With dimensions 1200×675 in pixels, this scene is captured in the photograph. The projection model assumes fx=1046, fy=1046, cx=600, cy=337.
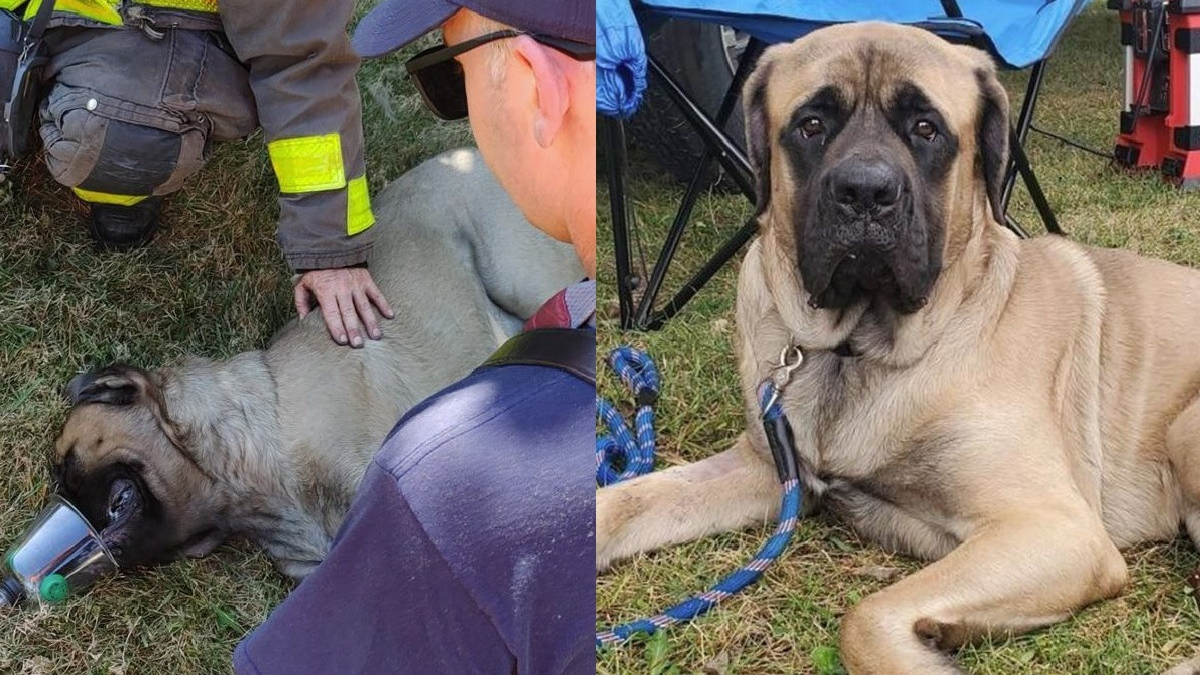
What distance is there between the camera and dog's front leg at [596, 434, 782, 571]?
1.94 meters

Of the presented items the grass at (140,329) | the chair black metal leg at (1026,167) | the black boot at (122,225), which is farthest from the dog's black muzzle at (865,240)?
the black boot at (122,225)

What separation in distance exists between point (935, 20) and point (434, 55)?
1.47m

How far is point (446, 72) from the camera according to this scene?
3.59ft

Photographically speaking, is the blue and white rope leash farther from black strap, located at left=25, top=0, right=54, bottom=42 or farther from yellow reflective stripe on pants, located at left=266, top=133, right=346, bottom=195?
black strap, located at left=25, top=0, right=54, bottom=42

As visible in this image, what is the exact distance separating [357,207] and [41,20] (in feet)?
2.72

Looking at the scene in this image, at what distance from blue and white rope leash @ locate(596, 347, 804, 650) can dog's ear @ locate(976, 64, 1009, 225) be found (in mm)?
487

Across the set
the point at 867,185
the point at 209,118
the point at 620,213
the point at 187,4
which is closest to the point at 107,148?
the point at 209,118

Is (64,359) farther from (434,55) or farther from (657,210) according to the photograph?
(434,55)

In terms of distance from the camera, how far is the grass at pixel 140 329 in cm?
206

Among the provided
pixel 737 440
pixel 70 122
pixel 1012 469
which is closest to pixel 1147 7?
pixel 1012 469

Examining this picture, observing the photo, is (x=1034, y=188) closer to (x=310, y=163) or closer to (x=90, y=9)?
(x=310, y=163)

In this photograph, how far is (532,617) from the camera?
0.88m

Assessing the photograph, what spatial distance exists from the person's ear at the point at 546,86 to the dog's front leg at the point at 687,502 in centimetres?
111

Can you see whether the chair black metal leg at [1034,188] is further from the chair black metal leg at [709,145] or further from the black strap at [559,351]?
the black strap at [559,351]
